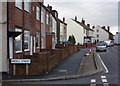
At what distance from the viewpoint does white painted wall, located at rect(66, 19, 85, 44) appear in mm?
80438

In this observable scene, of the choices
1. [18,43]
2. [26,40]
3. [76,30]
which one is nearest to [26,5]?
[26,40]

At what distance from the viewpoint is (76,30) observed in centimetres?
8088

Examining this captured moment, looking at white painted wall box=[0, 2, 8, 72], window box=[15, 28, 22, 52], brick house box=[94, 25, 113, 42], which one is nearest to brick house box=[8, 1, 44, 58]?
window box=[15, 28, 22, 52]

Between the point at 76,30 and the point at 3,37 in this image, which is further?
the point at 76,30

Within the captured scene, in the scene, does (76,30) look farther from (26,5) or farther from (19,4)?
(19,4)

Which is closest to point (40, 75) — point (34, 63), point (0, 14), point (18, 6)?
point (34, 63)

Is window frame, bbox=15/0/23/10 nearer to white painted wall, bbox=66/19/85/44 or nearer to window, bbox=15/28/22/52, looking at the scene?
window, bbox=15/28/22/52

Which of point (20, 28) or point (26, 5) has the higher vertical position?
point (26, 5)

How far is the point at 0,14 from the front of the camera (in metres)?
13.9

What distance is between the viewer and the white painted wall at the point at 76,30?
80.4m

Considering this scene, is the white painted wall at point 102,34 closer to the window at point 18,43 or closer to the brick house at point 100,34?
the brick house at point 100,34

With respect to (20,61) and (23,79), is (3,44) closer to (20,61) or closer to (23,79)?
(20,61)

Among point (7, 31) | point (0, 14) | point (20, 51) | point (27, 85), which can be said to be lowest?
point (27, 85)

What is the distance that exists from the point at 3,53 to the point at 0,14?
88.9 inches
